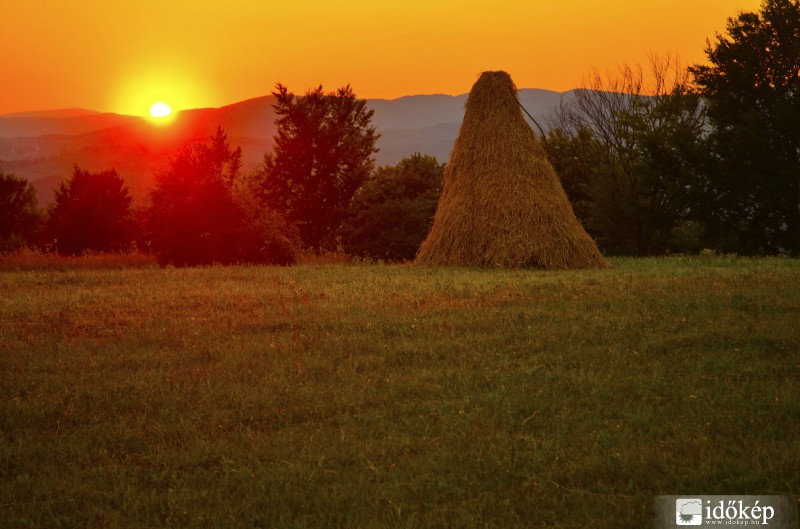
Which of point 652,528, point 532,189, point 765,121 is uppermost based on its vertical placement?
point 765,121

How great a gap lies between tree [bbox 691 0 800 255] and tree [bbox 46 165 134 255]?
35036mm

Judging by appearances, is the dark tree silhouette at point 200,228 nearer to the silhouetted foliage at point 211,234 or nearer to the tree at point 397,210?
the silhouetted foliage at point 211,234

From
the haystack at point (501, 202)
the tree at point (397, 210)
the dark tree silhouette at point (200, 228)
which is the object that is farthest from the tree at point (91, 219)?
the haystack at point (501, 202)

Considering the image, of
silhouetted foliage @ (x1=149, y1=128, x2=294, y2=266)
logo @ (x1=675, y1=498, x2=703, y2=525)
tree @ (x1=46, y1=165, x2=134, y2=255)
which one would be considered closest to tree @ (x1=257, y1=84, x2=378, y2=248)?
tree @ (x1=46, y1=165, x2=134, y2=255)

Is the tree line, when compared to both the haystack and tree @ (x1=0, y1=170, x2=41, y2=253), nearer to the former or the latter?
the haystack

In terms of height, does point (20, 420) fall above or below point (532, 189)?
below

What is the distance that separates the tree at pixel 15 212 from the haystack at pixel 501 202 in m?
39.5

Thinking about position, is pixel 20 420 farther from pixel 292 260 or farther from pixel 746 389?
pixel 292 260

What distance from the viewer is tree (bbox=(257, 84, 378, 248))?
55781 mm

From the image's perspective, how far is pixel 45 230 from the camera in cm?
4938

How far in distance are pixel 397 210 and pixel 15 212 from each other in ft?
98.8

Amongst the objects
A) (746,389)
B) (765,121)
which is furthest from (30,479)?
(765,121)

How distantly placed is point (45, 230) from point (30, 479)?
47.7 metres

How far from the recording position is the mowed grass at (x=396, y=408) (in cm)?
529
